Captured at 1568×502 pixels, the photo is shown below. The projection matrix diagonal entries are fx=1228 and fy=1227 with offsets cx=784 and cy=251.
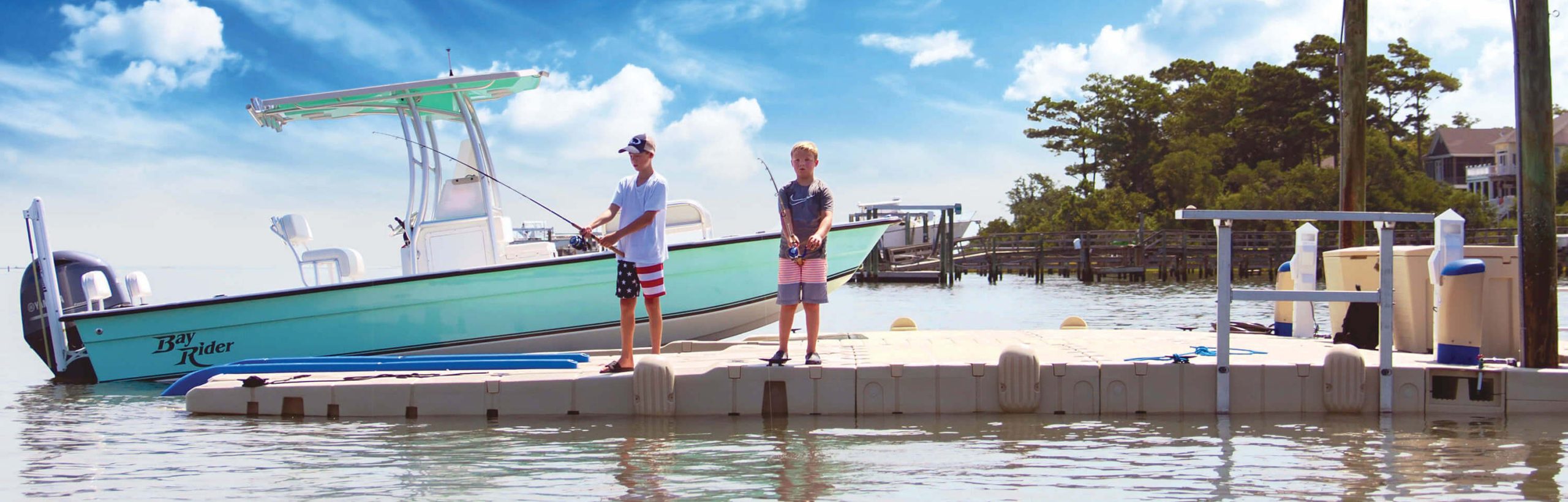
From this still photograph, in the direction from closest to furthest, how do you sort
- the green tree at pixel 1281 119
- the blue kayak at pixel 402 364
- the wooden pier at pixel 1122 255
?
1. the blue kayak at pixel 402 364
2. the wooden pier at pixel 1122 255
3. the green tree at pixel 1281 119

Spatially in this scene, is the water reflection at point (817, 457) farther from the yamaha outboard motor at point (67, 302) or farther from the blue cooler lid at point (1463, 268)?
the yamaha outboard motor at point (67, 302)

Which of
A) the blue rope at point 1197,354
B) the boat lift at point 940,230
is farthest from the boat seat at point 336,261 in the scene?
the boat lift at point 940,230

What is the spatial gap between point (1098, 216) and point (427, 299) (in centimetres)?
5500

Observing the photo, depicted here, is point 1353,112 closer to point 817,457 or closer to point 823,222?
point 823,222

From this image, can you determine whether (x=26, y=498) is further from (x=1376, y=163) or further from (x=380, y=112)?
(x=1376, y=163)

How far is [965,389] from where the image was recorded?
7.36m

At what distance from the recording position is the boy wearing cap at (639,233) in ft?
23.5

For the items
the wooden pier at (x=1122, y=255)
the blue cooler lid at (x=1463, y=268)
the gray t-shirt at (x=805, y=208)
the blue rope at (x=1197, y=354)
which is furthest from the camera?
the wooden pier at (x=1122, y=255)

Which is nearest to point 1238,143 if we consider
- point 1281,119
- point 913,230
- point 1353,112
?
point 1281,119

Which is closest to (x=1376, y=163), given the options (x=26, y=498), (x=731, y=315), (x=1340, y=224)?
(x=1340, y=224)

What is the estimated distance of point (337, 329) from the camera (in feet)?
38.1

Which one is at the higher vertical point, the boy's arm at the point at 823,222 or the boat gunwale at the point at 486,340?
the boy's arm at the point at 823,222

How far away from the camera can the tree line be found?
50.8 meters

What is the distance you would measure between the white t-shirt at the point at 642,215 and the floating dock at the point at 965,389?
69 centimetres
